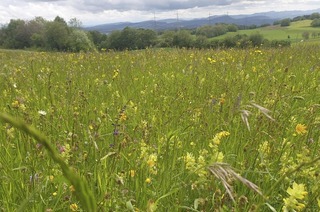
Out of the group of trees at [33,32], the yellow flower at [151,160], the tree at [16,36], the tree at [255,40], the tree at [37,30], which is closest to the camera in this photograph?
the yellow flower at [151,160]

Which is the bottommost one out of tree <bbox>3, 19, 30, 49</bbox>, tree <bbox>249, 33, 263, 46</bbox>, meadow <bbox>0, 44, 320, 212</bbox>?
meadow <bbox>0, 44, 320, 212</bbox>

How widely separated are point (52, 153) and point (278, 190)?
1.52 m

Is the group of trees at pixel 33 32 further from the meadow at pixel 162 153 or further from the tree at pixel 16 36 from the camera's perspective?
the meadow at pixel 162 153

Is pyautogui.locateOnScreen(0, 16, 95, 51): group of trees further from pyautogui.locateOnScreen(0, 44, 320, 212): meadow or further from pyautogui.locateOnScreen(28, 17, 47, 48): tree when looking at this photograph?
pyautogui.locateOnScreen(0, 44, 320, 212): meadow

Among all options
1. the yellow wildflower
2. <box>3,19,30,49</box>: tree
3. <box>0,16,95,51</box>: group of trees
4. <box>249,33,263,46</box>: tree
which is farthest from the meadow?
<box>3,19,30,49</box>: tree

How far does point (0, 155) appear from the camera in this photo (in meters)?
1.78

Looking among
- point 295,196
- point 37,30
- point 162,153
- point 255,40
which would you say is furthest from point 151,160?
Answer: point 37,30

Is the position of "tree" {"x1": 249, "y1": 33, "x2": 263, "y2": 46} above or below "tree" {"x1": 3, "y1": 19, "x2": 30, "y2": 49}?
below

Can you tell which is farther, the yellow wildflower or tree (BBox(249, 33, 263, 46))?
tree (BBox(249, 33, 263, 46))

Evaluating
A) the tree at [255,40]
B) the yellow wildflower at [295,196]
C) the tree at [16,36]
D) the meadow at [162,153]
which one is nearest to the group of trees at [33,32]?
the tree at [16,36]

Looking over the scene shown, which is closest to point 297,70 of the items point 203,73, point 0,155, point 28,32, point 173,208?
point 203,73

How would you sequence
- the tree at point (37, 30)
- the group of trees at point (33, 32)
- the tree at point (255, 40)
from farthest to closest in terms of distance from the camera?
the tree at point (37, 30)
the group of trees at point (33, 32)
the tree at point (255, 40)

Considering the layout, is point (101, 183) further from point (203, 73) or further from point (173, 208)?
point (203, 73)

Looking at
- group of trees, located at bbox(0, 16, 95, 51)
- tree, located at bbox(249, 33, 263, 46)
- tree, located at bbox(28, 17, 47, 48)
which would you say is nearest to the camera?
tree, located at bbox(249, 33, 263, 46)
